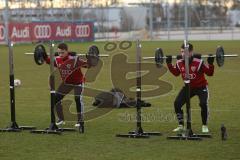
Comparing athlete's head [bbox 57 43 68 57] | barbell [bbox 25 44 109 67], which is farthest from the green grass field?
athlete's head [bbox 57 43 68 57]

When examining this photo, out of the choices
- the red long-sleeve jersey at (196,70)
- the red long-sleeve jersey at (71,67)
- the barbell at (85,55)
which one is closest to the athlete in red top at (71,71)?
the red long-sleeve jersey at (71,67)

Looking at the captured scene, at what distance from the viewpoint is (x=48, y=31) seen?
5978 cm

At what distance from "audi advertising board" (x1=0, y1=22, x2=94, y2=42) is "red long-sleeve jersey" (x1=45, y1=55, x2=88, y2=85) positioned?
42.9m

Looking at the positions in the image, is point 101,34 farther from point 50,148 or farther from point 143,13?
point 50,148

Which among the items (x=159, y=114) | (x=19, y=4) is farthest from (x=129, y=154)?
(x=19, y=4)

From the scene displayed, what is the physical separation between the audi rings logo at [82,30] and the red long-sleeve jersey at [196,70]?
50.9 m

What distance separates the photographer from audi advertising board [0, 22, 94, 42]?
188 ft

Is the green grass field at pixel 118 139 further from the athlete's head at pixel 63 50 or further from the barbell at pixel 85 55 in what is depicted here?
the athlete's head at pixel 63 50

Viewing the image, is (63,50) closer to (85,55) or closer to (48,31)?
(85,55)

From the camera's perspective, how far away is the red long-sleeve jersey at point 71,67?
1313cm

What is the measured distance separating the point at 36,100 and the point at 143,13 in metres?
91.8

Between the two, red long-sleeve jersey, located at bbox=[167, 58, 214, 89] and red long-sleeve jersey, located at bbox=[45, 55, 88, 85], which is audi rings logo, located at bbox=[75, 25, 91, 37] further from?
red long-sleeve jersey, located at bbox=[167, 58, 214, 89]

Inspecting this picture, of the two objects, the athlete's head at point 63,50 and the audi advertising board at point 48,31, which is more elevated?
the audi advertising board at point 48,31

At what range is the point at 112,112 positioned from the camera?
52.2 ft
